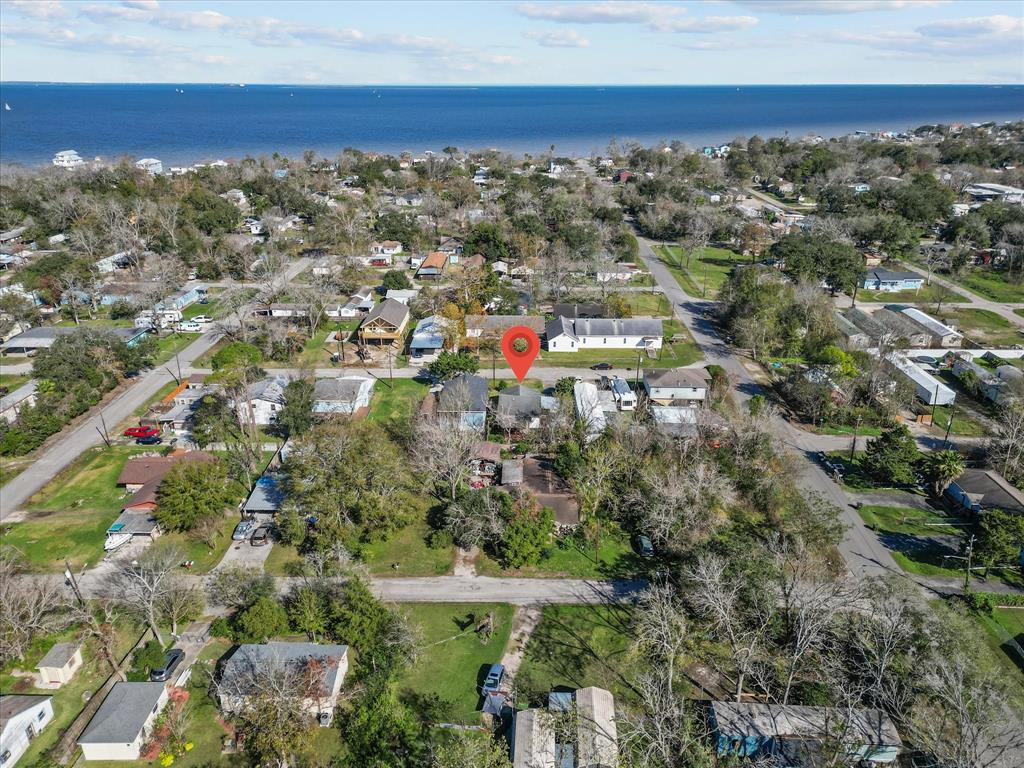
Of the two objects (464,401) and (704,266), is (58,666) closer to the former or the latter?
(464,401)

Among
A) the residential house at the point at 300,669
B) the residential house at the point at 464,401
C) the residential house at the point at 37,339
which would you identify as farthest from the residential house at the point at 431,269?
the residential house at the point at 300,669

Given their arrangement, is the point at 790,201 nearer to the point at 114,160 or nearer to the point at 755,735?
the point at 755,735

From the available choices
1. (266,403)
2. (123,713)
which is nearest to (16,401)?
(266,403)

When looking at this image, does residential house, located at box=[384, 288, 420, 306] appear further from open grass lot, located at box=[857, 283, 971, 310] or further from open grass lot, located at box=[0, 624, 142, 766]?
open grass lot, located at box=[857, 283, 971, 310]

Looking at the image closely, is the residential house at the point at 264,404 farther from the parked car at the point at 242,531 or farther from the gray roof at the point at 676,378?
the gray roof at the point at 676,378

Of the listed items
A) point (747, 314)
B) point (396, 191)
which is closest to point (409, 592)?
point (747, 314)

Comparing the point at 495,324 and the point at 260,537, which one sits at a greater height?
the point at 495,324

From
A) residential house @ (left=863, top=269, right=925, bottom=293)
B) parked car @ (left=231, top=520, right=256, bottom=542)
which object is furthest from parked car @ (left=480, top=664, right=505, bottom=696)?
residential house @ (left=863, top=269, right=925, bottom=293)
